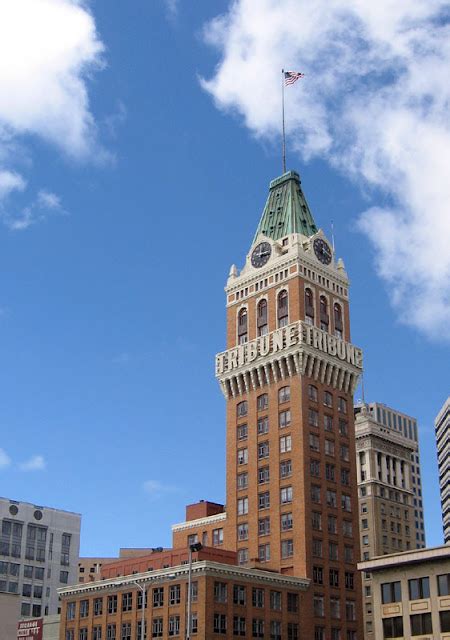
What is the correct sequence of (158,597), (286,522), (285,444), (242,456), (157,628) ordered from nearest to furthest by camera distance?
(157,628), (158,597), (286,522), (285,444), (242,456)

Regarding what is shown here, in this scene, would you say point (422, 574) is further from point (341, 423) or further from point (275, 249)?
point (275, 249)

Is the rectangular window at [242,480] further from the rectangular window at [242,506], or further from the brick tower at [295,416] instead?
the rectangular window at [242,506]

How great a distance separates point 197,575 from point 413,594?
98.4 feet

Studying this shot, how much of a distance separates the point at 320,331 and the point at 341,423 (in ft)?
47.0

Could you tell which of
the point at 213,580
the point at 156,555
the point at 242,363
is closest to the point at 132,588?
the point at 156,555

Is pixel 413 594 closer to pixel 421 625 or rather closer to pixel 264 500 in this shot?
pixel 421 625

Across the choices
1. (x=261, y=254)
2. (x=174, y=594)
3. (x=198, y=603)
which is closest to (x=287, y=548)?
(x=174, y=594)

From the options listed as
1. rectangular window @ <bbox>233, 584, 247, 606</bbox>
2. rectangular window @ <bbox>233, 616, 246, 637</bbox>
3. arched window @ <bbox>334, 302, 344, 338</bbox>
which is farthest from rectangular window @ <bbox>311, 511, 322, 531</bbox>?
arched window @ <bbox>334, 302, 344, 338</bbox>

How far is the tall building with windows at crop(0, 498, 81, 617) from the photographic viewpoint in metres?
166

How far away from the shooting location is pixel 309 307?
141750 mm

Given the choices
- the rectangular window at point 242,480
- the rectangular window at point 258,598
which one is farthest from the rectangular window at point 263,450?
the rectangular window at point 258,598

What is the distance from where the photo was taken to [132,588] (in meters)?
119

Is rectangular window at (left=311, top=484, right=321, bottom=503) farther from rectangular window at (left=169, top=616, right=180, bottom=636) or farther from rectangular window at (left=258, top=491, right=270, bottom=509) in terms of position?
rectangular window at (left=169, top=616, right=180, bottom=636)

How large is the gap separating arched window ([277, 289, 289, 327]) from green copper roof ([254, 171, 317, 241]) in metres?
11.5
